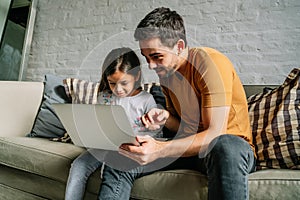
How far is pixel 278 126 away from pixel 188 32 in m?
0.93

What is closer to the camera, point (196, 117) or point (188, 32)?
point (196, 117)

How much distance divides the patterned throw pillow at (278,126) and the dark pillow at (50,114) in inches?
38.9

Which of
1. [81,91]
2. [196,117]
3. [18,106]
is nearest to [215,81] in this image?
[196,117]

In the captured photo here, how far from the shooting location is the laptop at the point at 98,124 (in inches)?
30.7

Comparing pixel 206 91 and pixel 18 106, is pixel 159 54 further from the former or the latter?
pixel 18 106

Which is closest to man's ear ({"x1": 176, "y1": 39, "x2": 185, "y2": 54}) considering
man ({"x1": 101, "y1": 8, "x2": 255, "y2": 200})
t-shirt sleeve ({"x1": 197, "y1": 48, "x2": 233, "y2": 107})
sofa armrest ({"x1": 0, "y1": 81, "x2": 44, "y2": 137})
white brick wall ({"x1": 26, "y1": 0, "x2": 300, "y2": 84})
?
man ({"x1": 101, "y1": 8, "x2": 255, "y2": 200})

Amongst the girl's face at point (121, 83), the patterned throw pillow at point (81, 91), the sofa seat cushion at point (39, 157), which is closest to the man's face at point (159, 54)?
the girl's face at point (121, 83)

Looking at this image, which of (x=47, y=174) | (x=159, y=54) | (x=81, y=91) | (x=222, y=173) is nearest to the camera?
(x=222, y=173)

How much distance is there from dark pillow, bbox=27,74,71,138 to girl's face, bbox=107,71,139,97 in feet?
1.49

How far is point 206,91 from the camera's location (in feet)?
2.93

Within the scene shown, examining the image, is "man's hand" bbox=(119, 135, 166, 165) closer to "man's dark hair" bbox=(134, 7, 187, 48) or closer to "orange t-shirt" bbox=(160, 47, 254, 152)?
"orange t-shirt" bbox=(160, 47, 254, 152)

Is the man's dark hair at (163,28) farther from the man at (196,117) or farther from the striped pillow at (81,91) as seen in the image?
the striped pillow at (81,91)

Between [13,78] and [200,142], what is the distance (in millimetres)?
1960

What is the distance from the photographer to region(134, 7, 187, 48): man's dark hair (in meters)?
1.00
